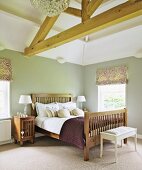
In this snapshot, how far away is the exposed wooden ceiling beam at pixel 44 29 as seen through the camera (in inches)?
157

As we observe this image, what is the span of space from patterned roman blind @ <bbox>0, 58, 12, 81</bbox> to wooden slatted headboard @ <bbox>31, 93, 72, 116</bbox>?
0.91 meters

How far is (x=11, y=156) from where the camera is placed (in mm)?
3486

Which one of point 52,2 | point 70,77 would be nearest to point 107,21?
point 52,2

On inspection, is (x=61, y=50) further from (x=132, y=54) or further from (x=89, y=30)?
(x=89, y=30)

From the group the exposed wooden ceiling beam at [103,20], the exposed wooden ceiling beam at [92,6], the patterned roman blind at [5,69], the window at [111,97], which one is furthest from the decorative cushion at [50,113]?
the exposed wooden ceiling beam at [92,6]

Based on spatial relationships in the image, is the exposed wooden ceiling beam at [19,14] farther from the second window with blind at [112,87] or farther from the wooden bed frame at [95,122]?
the second window with blind at [112,87]

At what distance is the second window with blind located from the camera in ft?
18.0

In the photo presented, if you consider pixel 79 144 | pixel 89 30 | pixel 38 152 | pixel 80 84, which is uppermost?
pixel 89 30

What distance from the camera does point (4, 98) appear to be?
179 inches

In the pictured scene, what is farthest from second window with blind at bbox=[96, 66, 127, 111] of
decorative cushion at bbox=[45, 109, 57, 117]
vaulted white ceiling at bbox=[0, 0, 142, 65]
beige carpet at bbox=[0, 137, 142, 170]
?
decorative cushion at bbox=[45, 109, 57, 117]

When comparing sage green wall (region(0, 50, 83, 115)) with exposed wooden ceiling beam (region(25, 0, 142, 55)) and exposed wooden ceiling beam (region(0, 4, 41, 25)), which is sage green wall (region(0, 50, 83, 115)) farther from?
exposed wooden ceiling beam (region(25, 0, 142, 55))

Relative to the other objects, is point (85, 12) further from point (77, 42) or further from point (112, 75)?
point (112, 75)

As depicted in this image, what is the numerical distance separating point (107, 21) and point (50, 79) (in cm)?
321

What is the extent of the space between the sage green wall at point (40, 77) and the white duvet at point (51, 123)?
2.37 feet
